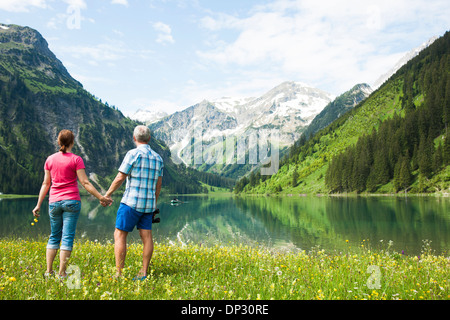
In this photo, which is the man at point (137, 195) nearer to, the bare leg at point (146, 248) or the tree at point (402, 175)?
the bare leg at point (146, 248)

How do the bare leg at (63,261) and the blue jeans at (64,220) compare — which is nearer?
the bare leg at (63,261)

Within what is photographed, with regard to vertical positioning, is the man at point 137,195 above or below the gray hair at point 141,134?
below

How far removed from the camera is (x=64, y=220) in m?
7.66

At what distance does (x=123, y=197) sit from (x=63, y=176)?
75.6 inches

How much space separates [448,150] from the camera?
11262cm

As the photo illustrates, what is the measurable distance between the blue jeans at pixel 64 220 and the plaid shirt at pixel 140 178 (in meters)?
1.58

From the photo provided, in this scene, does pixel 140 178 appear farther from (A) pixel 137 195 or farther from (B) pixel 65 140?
(B) pixel 65 140

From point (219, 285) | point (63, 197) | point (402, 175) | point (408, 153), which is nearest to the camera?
point (219, 285)

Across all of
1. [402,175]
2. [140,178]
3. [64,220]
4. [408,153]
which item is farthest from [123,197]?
[408,153]

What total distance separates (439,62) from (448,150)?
10136 centimetres

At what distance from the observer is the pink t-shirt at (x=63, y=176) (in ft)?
25.1

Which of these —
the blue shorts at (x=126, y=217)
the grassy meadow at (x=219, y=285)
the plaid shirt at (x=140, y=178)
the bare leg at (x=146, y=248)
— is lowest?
the grassy meadow at (x=219, y=285)

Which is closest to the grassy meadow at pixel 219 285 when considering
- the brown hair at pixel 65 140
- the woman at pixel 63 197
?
the woman at pixel 63 197
